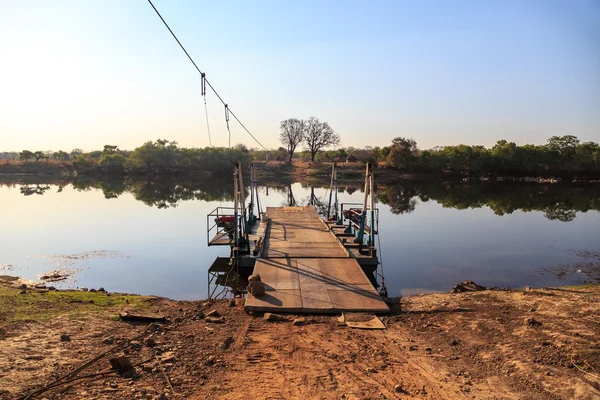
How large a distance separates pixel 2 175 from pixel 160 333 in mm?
113717

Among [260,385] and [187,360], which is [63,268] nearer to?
[187,360]

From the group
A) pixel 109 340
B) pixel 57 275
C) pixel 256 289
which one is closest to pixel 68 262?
pixel 57 275

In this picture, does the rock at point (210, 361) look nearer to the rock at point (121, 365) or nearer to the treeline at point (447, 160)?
the rock at point (121, 365)

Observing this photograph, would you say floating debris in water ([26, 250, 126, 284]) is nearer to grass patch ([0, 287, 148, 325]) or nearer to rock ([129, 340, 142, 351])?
grass patch ([0, 287, 148, 325])

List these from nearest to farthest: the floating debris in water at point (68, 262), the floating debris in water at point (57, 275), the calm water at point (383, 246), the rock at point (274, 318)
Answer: the rock at point (274, 318) → the floating debris in water at point (57, 275) → the floating debris in water at point (68, 262) → the calm water at point (383, 246)

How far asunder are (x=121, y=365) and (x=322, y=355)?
3.36 m

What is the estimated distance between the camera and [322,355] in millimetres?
7266

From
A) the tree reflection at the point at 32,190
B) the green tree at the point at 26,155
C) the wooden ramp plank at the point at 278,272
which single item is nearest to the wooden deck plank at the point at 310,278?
the wooden ramp plank at the point at 278,272

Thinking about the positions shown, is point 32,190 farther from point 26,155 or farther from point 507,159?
point 507,159

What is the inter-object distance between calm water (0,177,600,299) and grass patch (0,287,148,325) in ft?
10.0

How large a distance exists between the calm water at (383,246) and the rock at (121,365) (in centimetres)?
757

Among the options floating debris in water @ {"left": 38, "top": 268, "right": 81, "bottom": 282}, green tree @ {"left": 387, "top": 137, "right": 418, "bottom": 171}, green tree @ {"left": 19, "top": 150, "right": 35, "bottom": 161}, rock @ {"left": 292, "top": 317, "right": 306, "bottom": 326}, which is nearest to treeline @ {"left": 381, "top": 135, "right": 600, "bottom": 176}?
green tree @ {"left": 387, "top": 137, "right": 418, "bottom": 171}

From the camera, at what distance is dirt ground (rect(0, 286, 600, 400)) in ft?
19.1

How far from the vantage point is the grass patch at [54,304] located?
849cm
